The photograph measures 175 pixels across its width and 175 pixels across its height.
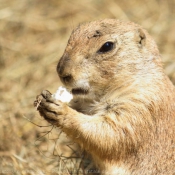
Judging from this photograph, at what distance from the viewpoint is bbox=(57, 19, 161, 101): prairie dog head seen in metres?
3.85

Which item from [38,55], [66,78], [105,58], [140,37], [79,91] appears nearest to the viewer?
[66,78]

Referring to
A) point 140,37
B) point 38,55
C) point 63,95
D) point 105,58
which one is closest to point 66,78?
point 63,95

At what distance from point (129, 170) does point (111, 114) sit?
1.91ft

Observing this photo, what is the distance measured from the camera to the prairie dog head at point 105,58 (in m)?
3.85

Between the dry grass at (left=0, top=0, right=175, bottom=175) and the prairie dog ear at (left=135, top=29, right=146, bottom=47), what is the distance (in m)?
1.39

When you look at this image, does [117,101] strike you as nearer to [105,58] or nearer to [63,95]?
[105,58]

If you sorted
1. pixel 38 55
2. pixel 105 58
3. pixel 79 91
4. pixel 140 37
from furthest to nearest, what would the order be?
pixel 38 55 → pixel 140 37 → pixel 105 58 → pixel 79 91

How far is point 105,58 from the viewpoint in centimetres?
402

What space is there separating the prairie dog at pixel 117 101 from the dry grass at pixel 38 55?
33.0 inches

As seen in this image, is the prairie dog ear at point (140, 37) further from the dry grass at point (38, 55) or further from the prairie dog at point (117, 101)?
the dry grass at point (38, 55)

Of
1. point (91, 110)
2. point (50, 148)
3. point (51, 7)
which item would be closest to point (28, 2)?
point (51, 7)

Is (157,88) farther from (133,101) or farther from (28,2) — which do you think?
(28,2)

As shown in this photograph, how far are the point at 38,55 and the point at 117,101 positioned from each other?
3.26m

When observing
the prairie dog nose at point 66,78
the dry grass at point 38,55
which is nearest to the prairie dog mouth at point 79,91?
the prairie dog nose at point 66,78
